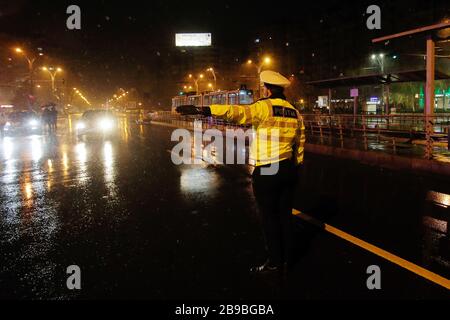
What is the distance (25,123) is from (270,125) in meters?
33.4

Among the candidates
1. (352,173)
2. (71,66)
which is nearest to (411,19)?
(352,173)

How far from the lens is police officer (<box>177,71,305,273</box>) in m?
4.06

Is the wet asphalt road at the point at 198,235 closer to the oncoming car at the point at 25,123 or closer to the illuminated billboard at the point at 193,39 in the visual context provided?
the oncoming car at the point at 25,123

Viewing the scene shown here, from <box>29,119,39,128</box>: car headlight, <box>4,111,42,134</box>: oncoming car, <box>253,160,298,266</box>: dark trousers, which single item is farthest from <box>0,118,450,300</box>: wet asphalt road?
<box>29,119,39,128</box>: car headlight

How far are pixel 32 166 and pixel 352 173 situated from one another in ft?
31.4

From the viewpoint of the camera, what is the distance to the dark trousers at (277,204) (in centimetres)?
422

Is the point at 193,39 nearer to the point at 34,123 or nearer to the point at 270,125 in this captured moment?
the point at 34,123

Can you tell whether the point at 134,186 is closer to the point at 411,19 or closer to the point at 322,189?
the point at 322,189

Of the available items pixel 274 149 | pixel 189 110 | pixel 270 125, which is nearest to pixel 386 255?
pixel 274 149

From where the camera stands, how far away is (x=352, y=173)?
11727 millimetres

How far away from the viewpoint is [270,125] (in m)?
4.10

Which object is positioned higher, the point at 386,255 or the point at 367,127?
the point at 367,127

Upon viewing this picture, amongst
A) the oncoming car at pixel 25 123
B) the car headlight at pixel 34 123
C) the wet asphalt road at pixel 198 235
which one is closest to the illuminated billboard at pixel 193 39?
the oncoming car at pixel 25 123

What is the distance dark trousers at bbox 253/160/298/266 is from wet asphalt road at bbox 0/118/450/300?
309mm
